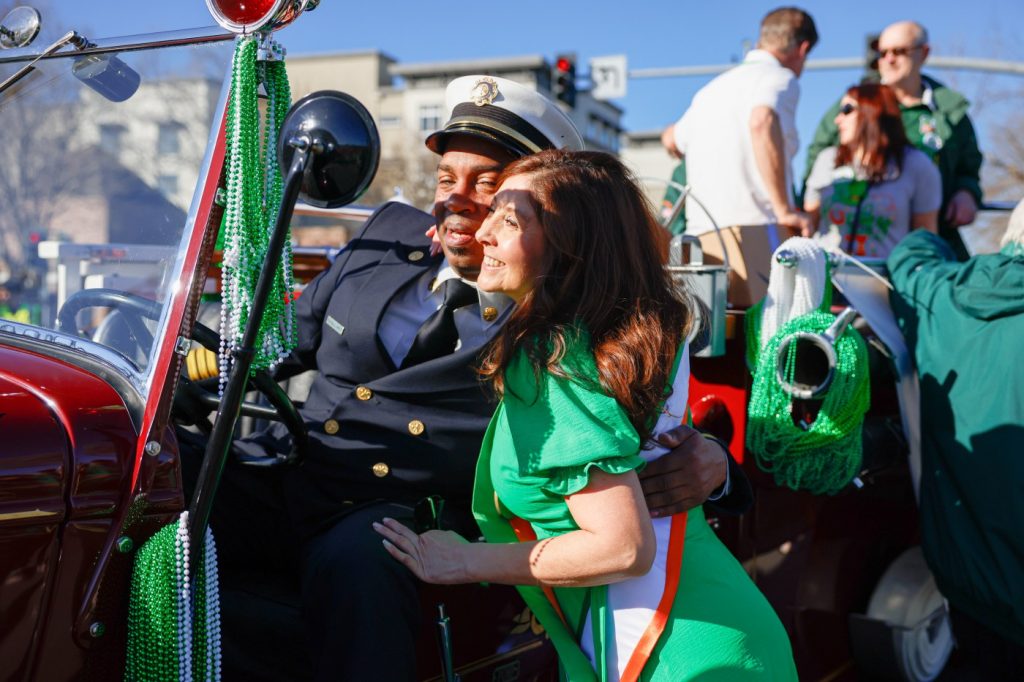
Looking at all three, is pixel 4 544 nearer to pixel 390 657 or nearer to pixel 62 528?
pixel 62 528

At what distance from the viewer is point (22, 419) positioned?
4.65ft

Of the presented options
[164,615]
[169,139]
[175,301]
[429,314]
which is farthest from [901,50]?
[164,615]

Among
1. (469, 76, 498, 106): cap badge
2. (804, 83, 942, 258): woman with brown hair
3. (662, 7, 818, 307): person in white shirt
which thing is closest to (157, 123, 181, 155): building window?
(469, 76, 498, 106): cap badge

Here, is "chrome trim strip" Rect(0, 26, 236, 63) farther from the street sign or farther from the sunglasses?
the street sign

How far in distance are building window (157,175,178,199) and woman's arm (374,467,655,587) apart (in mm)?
884

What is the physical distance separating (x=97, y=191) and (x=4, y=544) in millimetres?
881

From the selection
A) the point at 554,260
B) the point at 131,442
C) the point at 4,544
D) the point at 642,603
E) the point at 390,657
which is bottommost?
the point at 390,657

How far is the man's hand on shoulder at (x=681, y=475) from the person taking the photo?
1624 mm

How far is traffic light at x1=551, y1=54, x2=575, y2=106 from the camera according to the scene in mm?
13102

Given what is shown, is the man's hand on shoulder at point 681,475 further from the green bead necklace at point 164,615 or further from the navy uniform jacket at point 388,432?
the green bead necklace at point 164,615

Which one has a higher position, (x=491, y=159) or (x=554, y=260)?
(x=491, y=159)

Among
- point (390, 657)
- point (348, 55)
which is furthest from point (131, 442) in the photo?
point (348, 55)

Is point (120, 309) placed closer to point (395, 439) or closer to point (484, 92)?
point (395, 439)

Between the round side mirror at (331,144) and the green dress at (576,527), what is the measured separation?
0.38 metres
